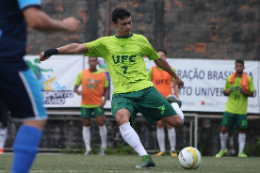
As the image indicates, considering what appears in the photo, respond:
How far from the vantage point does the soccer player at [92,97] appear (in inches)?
498

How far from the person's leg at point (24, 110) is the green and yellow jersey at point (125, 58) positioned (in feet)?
10.8

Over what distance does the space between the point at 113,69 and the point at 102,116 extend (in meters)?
5.78

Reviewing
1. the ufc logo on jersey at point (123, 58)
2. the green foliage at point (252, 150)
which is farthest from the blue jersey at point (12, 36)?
the green foliage at point (252, 150)

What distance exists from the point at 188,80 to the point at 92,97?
267 cm

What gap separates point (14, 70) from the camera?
12.1ft

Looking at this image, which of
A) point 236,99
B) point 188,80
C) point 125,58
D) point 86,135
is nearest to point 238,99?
point 236,99

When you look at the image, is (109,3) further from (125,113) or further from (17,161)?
(17,161)

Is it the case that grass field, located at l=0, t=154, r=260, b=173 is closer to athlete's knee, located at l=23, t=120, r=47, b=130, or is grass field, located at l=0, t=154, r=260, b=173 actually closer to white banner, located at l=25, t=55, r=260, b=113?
athlete's knee, located at l=23, t=120, r=47, b=130

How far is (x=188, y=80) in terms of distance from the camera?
13.4 m

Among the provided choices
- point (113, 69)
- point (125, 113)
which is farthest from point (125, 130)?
point (113, 69)

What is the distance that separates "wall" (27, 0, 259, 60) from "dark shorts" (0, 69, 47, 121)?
10366mm

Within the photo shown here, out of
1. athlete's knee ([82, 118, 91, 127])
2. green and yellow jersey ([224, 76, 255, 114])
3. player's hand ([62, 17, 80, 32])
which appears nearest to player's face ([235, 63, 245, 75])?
green and yellow jersey ([224, 76, 255, 114])

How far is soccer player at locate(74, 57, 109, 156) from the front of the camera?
12.6 meters

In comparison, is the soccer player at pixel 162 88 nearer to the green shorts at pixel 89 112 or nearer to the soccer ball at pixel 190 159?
the green shorts at pixel 89 112
